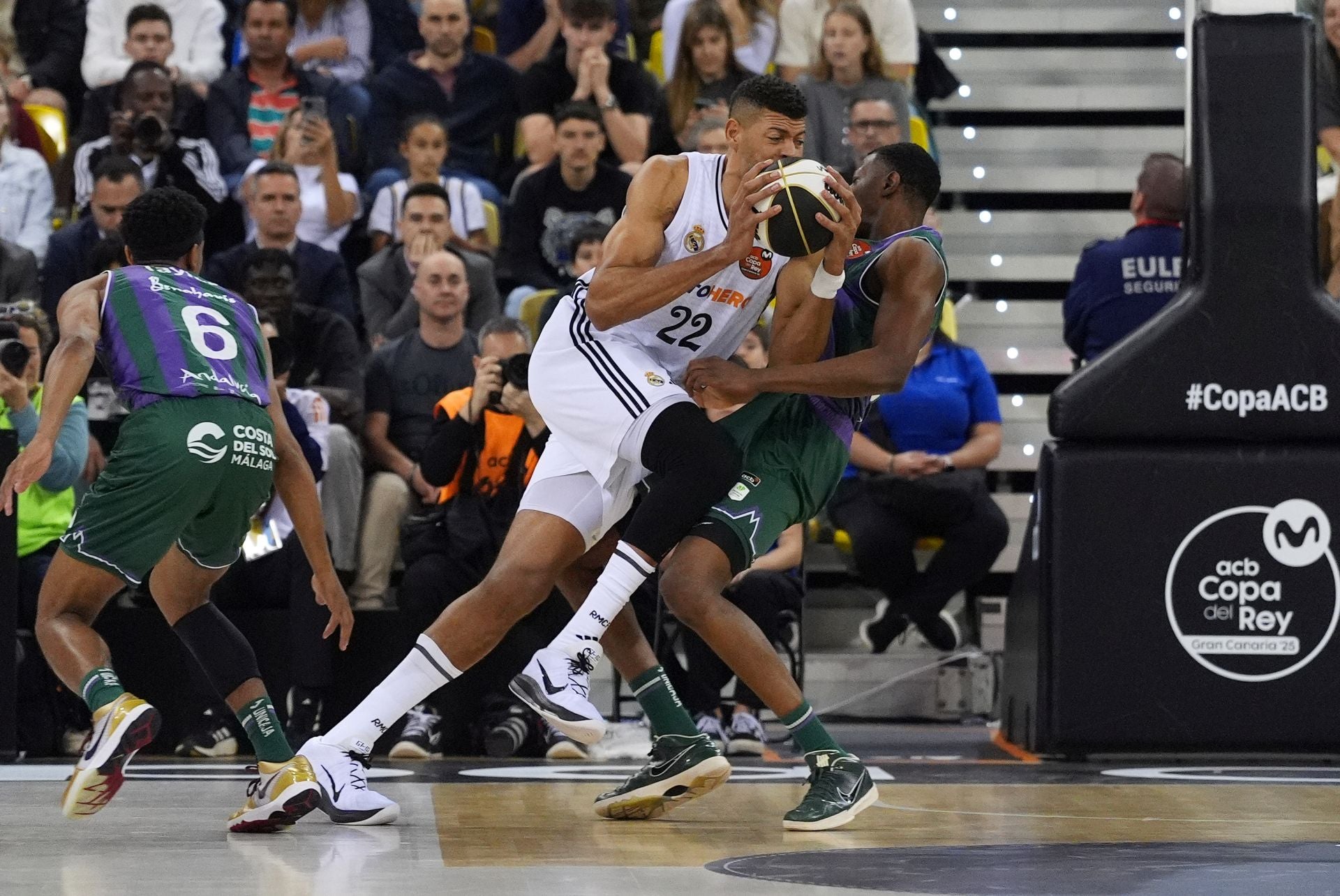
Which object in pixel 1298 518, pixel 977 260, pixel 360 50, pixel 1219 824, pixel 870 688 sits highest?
pixel 360 50

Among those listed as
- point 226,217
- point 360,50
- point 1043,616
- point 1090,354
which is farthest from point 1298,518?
point 360,50

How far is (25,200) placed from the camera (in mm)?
9828

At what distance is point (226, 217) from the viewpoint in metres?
9.90

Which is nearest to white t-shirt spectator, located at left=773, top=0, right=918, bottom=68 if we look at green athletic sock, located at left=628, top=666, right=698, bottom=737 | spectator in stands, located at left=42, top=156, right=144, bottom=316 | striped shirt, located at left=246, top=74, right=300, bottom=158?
striped shirt, located at left=246, top=74, right=300, bottom=158

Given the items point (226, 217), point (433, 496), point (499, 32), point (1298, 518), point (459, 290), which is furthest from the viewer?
point (499, 32)

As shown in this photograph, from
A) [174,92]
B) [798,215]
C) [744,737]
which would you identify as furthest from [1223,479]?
[174,92]

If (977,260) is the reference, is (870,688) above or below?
below

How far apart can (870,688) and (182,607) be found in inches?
164

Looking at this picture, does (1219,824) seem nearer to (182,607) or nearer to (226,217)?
(182,607)

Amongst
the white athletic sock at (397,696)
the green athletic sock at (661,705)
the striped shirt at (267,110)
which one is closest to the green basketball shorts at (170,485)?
the white athletic sock at (397,696)

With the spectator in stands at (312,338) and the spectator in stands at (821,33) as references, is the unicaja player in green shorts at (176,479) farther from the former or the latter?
the spectator in stands at (821,33)

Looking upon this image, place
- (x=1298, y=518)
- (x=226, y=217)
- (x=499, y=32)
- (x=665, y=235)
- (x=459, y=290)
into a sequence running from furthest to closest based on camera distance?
(x=499, y=32), (x=226, y=217), (x=459, y=290), (x=1298, y=518), (x=665, y=235)

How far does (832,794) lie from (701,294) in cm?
135

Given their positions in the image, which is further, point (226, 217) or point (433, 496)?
point (226, 217)
